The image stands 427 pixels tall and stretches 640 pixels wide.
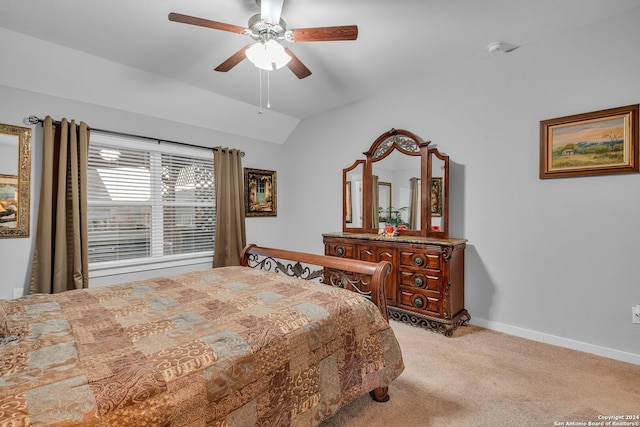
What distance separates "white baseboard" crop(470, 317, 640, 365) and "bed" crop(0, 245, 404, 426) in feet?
5.27

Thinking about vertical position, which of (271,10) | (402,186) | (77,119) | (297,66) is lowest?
(402,186)

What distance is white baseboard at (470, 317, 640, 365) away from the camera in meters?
2.25

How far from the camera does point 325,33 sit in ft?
6.23

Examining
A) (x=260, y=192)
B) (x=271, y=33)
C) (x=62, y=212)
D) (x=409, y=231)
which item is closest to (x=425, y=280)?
(x=409, y=231)

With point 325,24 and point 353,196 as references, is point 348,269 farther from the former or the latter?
point 353,196

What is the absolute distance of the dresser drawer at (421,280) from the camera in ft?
9.02

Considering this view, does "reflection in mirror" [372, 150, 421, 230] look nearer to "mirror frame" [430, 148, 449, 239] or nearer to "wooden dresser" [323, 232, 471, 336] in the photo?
"mirror frame" [430, 148, 449, 239]

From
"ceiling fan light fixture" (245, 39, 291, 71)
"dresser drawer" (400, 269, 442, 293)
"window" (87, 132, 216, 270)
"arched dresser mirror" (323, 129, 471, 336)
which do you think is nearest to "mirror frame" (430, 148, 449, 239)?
"arched dresser mirror" (323, 129, 471, 336)

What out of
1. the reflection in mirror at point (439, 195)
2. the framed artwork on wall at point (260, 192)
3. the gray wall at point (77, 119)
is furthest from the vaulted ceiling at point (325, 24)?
the framed artwork on wall at point (260, 192)

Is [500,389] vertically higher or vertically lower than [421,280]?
lower

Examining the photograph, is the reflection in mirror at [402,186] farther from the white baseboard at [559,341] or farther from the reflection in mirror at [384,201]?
Answer: the white baseboard at [559,341]

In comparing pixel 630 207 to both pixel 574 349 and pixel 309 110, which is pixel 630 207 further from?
pixel 309 110

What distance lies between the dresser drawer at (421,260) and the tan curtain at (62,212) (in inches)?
123

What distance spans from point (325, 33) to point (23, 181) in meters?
2.97
